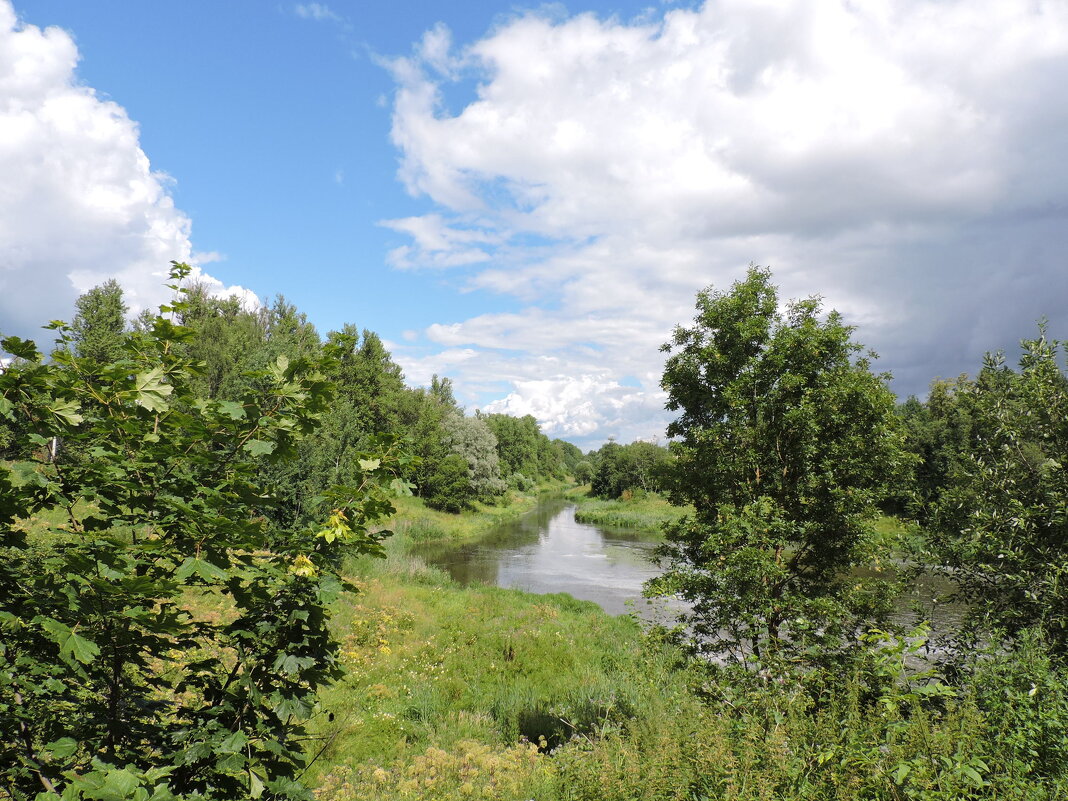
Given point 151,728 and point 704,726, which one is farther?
point 704,726

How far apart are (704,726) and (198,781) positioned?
180 inches

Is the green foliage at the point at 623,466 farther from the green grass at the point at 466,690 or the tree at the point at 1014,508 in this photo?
the tree at the point at 1014,508

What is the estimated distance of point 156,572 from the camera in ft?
9.25

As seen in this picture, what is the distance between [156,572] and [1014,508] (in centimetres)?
849

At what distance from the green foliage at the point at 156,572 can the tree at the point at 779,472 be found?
20.0 feet

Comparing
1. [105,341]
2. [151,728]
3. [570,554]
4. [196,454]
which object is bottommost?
[570,554]

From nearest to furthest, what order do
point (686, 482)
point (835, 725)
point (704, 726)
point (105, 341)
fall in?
1. point (835, 725)
2. point (704, 726)
3. point (686, 482)
4. point (105, 341)

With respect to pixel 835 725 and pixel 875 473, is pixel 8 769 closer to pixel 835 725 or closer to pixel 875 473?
pixel 835 725

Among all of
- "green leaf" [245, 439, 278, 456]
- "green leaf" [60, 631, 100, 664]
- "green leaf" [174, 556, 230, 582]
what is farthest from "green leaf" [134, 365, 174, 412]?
"green leaf" [60, 631, 100, 664]

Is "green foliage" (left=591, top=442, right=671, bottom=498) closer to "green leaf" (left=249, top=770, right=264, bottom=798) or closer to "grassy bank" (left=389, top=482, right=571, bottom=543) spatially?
"grassy bank" (left=389, top=482, right=571, bottom=543)

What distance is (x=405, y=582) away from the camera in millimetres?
23469

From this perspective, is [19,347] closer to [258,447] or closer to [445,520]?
[258,447]

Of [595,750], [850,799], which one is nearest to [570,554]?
[595,750]

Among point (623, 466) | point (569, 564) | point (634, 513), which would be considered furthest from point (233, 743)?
point (623, 466)
